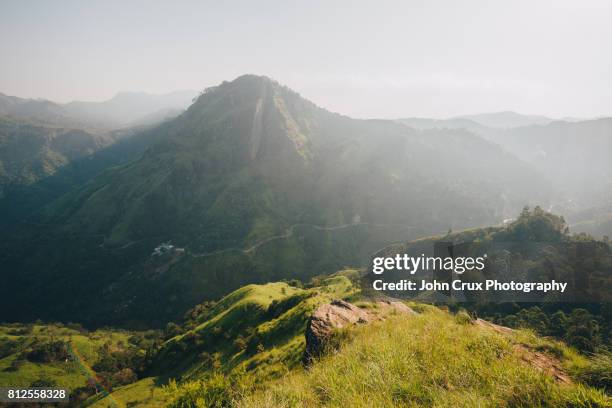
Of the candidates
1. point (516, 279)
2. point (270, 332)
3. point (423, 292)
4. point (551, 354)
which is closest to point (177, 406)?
point (551, 354)

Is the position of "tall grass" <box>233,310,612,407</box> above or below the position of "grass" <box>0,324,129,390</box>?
above

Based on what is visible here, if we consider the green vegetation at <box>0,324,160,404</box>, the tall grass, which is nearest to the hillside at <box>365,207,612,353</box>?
the tall grass

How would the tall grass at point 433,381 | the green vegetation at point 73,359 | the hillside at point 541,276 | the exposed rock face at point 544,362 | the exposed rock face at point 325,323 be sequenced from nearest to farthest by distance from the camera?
the tall grass at point 433,381, the exposed rock face at point 544,362, the exposed rock face at point 325,323, the hillside at point 541,276, the green vegetation at point 73,359

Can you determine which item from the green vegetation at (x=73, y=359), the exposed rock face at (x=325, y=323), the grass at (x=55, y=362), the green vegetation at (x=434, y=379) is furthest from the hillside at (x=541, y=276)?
the grass at (x=55, y=362)

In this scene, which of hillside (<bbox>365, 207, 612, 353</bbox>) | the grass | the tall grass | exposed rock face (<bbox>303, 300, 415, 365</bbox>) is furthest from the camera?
the grass

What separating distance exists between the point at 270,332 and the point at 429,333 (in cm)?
3732

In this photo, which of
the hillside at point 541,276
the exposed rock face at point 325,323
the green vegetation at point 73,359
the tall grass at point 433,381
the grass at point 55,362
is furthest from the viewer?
the grass at point 55,362

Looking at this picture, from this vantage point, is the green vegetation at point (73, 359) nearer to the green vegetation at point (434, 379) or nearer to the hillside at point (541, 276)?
the hillside at point (541, 276)

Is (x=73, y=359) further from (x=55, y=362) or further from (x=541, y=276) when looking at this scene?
(x=541, y=276)

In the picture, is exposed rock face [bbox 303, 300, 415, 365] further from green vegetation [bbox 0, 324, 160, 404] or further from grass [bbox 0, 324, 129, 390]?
grass [bbox 0, 324, 129, 390]

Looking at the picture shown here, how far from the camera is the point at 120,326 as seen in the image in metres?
158

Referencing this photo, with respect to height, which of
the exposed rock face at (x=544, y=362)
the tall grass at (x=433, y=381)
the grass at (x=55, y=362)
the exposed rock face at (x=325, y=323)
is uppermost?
the tall grass at (x=433, y=381)

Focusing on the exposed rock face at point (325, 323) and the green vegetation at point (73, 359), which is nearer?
the exposed rock face at point (325, 323)

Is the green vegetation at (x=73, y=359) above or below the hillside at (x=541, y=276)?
below
